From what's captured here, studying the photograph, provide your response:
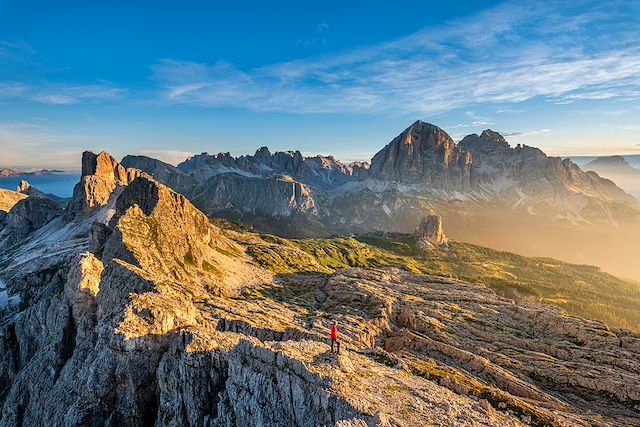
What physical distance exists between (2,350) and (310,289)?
405 feet

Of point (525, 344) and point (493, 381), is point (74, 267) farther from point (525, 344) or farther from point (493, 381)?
point (525, 344)

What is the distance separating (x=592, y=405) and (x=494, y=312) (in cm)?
7945

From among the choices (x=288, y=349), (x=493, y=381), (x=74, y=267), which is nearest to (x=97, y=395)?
(x=288, y=349)

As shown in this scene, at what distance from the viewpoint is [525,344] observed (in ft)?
387

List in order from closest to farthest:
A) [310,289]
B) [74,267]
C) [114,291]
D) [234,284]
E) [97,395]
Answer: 1. [97,395]
2. [114,291]
3. [74,267]
4. [234,284]
5. [310,289]

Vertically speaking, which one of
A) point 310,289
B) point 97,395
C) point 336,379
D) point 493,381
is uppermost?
point 336,379

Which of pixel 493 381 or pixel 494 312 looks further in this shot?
pixel 494 312

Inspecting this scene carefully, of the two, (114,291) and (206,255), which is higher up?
(114,291)

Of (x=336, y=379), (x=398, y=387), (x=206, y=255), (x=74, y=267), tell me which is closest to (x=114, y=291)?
(x=74, y=267)

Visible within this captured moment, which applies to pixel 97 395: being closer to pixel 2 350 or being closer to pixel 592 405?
pixel 2 350

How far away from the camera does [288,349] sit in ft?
167

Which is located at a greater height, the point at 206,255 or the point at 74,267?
the point at 74,267

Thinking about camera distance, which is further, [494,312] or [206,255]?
[206,255]

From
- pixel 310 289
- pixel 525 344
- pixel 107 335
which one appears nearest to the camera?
pixel 107 335
